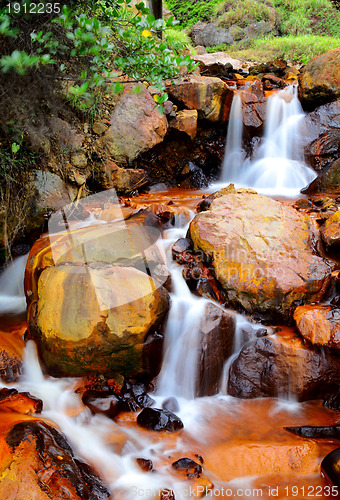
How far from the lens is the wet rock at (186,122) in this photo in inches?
296

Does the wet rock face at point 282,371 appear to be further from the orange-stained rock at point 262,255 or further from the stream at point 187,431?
the orange-stained rock at point 262,255

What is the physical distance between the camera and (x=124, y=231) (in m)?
4.32

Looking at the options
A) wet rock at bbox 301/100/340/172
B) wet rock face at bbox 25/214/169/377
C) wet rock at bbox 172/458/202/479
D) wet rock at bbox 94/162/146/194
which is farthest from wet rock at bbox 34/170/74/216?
wet rock at bbox 301/100/340/172

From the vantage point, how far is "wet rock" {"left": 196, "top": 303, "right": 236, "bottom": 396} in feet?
12.2

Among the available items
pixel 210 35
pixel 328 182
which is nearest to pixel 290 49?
pixel 210 35

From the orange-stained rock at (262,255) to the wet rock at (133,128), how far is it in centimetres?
277

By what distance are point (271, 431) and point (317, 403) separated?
2.19 feet

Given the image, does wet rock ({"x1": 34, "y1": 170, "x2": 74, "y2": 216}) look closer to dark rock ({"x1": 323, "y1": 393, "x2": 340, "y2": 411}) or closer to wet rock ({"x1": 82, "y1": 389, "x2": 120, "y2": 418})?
wet rock ({"x1": 82, "y1": 389, "x2": 120, "y2": 418})

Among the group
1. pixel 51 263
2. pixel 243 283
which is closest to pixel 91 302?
pixel 51 263

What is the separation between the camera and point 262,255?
14.0 ft

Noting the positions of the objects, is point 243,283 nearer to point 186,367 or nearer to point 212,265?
point 212,265

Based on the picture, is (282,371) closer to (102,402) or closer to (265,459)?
(265,459)

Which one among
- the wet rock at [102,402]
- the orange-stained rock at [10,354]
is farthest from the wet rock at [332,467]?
the orange-stained rock at [10,354]

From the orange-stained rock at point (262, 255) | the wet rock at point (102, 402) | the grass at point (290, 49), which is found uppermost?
the grass at point (290, 49)
